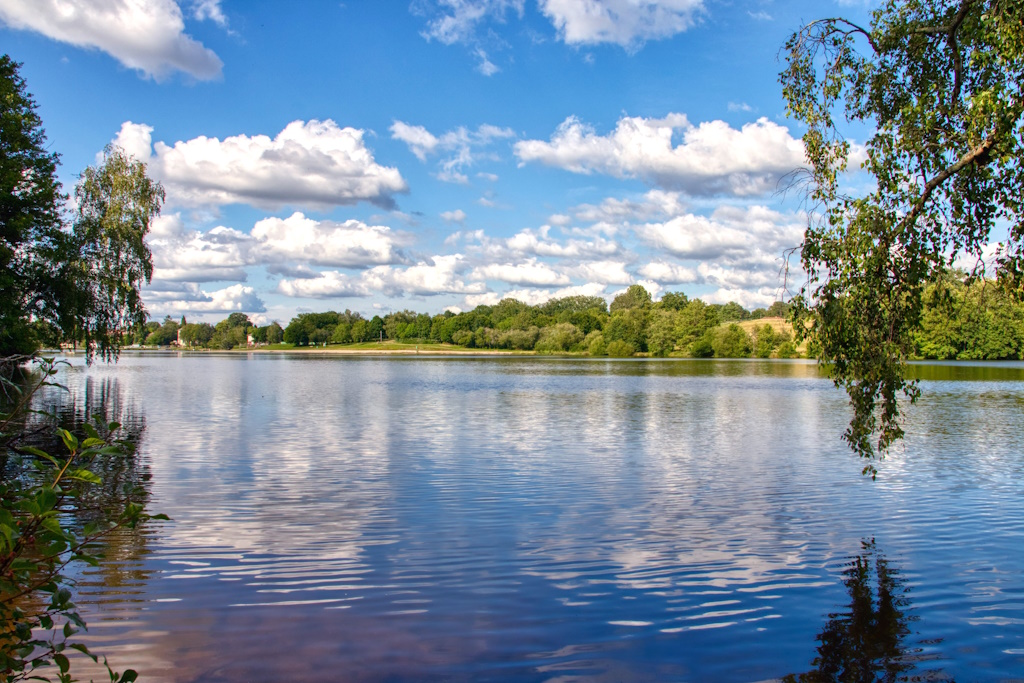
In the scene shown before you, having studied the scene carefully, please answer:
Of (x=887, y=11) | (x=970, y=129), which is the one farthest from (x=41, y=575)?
(x=887, y=11)

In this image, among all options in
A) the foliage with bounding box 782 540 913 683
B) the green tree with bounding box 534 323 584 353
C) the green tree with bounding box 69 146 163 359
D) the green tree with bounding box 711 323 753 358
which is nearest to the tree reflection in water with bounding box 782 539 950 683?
the foliage with bounding box 782 540 913 683

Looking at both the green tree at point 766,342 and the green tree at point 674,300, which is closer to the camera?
the green tree at point 766,342

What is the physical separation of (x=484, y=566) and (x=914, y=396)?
731 centimetres

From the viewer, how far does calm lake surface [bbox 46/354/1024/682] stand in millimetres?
7445

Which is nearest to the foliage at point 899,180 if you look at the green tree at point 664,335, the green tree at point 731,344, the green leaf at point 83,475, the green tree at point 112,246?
the green leaf at point 83,475

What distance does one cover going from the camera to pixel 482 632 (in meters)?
7.96

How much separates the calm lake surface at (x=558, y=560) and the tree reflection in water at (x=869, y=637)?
0.04 m

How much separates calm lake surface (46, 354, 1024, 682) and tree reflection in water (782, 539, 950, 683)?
0.14 feet

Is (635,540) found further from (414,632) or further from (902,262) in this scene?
(902,262)

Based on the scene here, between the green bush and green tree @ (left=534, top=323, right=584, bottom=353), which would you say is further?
green tree @ (left=534, top=323, right=584, bottom=353)

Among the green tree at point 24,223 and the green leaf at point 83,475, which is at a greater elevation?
the green tree at point 24,223

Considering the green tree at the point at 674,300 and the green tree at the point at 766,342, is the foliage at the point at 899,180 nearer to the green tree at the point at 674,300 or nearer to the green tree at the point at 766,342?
the green tree at the point at 766,342

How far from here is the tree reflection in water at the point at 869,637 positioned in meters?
7.09

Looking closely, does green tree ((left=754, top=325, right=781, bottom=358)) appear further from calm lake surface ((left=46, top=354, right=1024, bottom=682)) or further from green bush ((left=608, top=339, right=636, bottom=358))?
calm lake surface ((left=46, top=354, right=1024, bottom=682))
